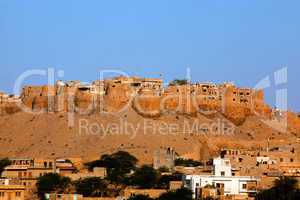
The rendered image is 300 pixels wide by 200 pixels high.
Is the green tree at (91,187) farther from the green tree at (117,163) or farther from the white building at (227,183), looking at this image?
the white building at (227,183)

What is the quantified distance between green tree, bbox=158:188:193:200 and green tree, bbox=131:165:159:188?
622 cm

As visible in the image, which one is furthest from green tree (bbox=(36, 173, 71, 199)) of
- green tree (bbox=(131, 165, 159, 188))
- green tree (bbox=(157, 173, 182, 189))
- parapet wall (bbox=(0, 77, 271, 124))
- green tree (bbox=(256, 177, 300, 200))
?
parapet wall (bbox=(0, 77, 271, 124))

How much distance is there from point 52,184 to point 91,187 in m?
1.67

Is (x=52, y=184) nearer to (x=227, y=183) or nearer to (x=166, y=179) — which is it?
(x=166, y=179)

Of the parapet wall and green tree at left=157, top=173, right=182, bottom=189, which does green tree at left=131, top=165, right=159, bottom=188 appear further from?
the parapet wall

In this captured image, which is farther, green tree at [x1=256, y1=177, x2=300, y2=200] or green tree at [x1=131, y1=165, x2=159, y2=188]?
green tree at [x1=131, y1=165, x2=159, y2=188]

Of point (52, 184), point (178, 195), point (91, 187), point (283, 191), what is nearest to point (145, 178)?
point (91, 187)

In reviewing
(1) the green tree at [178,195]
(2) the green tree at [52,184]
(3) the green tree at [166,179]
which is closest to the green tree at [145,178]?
(3) the green tree at [166,179]

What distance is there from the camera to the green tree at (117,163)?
5210 centimetres

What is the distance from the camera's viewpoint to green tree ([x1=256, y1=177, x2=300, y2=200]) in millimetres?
37719

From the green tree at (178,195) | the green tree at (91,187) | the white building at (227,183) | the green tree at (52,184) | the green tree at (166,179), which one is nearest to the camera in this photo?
the green tree at (178,195)

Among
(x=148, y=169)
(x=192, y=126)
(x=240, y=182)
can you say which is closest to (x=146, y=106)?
(x=192, y=126)

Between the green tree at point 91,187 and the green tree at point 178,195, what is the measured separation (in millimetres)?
5407

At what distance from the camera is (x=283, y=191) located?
3875 cm
